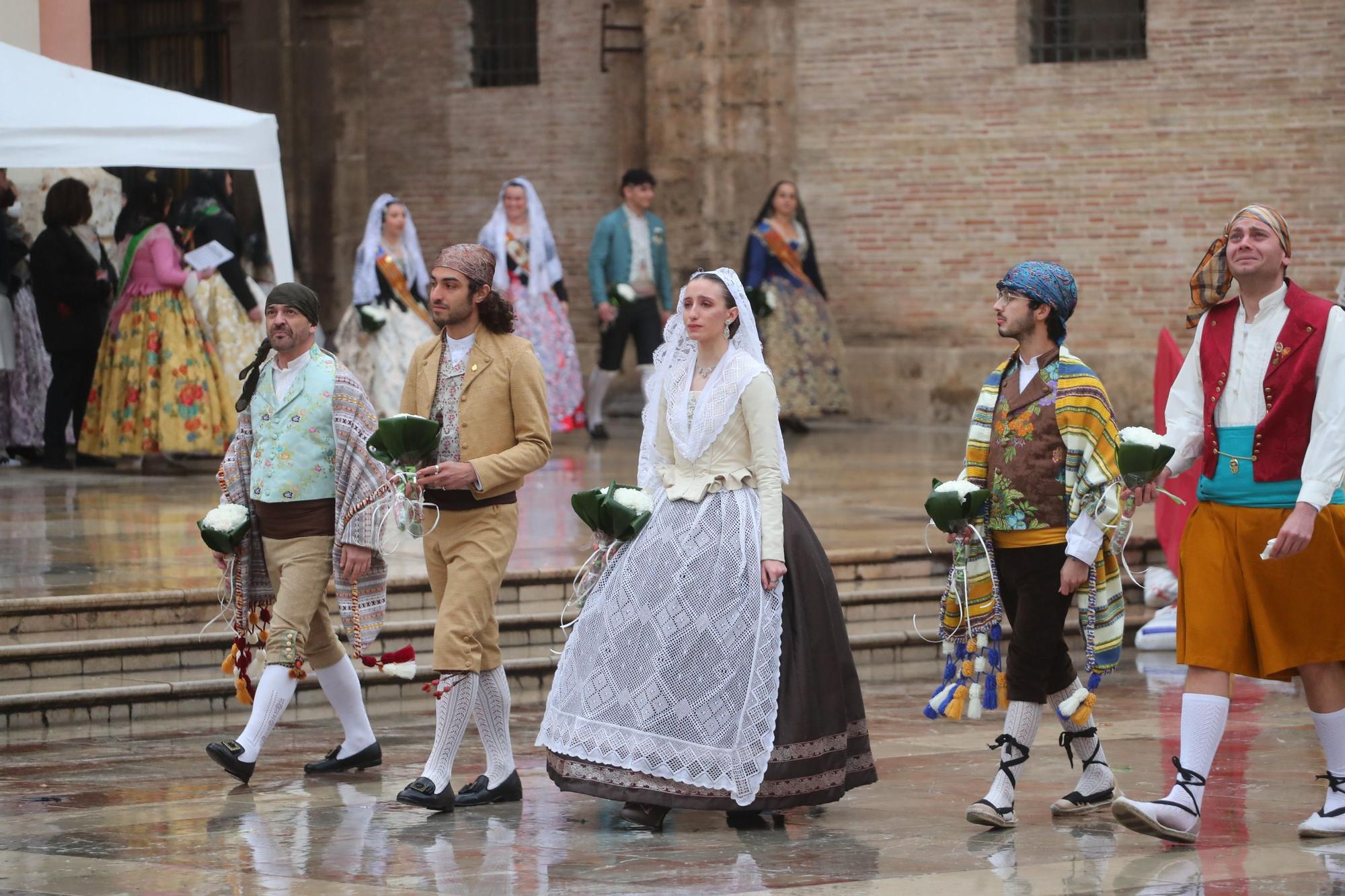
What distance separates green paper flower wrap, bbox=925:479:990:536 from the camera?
5891 millimetres

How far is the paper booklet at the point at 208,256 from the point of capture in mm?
13188

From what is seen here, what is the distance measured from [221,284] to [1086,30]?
745 cm

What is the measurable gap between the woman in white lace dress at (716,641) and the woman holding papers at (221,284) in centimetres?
761

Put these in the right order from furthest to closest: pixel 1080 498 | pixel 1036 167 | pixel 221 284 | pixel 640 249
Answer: pixel 1036 167, pixel 640 249, pixel 221 284, pixel 1080 498

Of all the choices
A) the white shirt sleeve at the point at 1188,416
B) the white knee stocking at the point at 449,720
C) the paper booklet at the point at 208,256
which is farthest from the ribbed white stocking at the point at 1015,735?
the paper booklet at the point at 208,256

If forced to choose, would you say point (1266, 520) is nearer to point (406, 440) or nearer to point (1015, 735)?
point (1015, 735)

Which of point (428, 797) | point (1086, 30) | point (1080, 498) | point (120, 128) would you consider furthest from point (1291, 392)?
point (1086, 30)

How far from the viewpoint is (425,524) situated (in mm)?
6391

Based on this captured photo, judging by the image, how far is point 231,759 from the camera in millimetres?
6543

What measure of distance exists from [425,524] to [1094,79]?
37.7 feet

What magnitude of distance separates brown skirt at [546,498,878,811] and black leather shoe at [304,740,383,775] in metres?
1.07

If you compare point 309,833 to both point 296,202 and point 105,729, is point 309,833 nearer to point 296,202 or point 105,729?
point 105,729

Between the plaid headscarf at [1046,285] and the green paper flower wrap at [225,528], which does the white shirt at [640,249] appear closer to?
the green paper flower wrap at [225,528]

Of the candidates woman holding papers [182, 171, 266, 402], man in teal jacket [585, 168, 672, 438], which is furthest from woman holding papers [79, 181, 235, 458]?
man in teal jacket [585, 168, 672, 438]
